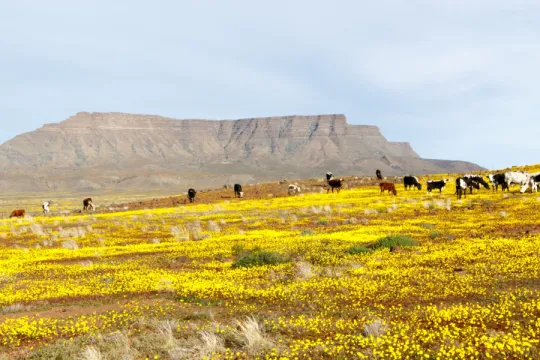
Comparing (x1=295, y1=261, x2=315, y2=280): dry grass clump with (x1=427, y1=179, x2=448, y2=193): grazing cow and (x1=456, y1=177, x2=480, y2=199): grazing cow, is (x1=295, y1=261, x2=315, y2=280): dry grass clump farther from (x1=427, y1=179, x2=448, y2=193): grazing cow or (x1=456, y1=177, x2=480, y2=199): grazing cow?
(x1=427, y1=179, x2=448, y2=193): grazing cow

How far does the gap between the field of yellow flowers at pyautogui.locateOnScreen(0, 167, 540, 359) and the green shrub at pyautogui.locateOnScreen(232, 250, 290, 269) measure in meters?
0.06

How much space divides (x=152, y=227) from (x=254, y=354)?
104 ft

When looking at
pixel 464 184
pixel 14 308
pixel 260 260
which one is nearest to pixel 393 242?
pixel 260 260

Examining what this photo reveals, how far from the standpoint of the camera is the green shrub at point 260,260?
19.6 meters

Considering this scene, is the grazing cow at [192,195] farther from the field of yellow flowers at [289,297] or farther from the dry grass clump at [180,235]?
the field of yellow flowers at [289,297]

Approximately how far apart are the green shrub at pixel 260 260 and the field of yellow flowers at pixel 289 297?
65 millimetres

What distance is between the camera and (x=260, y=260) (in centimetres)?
1980

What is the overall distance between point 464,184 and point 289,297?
40525 millimetres

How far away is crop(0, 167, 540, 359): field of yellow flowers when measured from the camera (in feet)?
31.9

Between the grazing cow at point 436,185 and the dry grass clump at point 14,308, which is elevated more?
the grazing cow at point 436,185

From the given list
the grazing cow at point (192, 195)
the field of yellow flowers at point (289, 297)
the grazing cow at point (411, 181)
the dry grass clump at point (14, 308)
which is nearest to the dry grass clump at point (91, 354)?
the field of yellow flowers at point (289, 297)

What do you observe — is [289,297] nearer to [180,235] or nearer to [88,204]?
[180,235]

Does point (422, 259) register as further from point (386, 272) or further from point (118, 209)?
point (118, 209)

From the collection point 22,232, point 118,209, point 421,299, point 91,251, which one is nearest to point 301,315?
point 421,299
